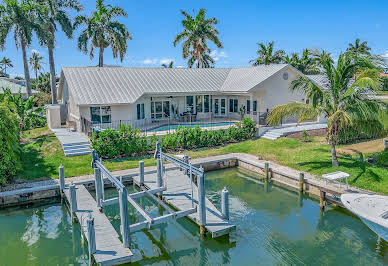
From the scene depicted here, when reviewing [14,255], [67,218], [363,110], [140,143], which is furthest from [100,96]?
[363,110]

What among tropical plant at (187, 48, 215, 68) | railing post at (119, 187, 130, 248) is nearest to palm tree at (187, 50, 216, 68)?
tropical plant at (187, 48, 215, 68)

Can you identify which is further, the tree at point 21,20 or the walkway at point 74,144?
the tree at point 21,20

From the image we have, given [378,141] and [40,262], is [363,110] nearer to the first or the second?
[378,141]

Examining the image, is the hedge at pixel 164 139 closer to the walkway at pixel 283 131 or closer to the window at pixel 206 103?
the walkway at pixel 283 131

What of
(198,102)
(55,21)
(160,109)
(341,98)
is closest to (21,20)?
(55,21)

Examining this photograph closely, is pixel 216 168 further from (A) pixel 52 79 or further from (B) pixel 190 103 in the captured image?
(A) pixel 52 79

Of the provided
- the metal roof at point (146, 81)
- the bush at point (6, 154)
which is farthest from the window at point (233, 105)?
the bush at point (6, 154)
